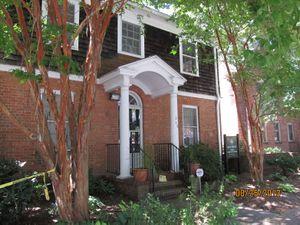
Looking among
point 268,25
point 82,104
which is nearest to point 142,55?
point 82,104

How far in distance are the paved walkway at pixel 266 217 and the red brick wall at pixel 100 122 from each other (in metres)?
4.83

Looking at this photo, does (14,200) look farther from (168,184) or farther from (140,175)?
(168,184)

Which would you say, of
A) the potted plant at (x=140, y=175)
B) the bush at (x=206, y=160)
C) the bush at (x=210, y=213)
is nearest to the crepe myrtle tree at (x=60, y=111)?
the bush at (x=210, y=213)

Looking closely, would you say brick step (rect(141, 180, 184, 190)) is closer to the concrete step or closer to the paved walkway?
the concrete step

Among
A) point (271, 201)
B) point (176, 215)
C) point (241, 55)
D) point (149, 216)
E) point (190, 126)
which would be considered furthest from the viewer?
point (190, 126)

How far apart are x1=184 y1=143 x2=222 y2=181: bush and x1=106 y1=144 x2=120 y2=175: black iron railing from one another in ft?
8.49

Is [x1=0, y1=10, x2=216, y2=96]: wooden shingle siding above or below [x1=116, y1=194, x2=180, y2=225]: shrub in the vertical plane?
above

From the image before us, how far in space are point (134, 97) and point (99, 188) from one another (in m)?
4.07

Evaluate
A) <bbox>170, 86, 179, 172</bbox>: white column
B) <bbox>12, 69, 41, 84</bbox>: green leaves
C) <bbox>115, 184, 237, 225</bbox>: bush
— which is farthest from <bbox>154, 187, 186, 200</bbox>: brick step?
<bbox>12, 69, 41, 84</bbox>: green leaves

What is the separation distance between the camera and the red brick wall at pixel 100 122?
27.3 feet

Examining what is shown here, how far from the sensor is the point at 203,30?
9.85 metres

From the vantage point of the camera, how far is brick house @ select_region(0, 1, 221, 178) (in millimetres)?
8593

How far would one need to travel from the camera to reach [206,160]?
36.7ft

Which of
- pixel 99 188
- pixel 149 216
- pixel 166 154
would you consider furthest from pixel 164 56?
pixel 149 216
